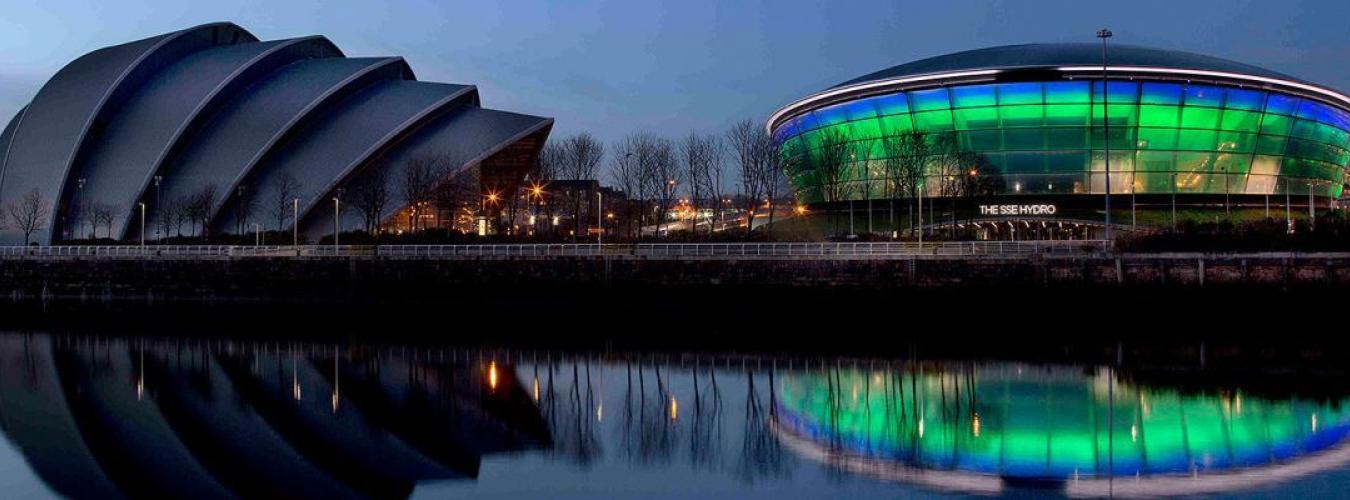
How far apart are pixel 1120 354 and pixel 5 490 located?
81.5 ft

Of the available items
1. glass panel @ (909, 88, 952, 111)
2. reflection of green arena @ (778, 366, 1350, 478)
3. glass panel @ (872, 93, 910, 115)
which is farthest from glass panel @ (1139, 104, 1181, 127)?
reflection of green arena @ (778, 366, 1350, 478)

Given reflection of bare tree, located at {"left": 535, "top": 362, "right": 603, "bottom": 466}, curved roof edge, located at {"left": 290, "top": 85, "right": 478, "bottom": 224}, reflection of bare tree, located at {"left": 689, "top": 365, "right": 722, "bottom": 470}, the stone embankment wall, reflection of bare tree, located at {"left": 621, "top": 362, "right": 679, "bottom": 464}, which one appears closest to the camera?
reflection of bare tree, located at {"left": 689, "top": 365, "right": 722, "bottom": 470}

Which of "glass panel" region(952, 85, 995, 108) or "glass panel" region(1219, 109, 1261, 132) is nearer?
"glass panel" region(952, 85, 995, 108)

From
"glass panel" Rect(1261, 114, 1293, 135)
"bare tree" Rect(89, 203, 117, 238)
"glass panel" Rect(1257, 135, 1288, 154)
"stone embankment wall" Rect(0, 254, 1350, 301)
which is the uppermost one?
"glass panel" Rect(1261, 114, 1293, 135)

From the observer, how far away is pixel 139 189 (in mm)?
75688

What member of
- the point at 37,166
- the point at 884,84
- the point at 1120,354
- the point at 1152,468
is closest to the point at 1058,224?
the point at 884,84

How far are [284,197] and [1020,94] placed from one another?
146 ft

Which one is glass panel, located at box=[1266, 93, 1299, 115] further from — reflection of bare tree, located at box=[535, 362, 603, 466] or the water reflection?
the water reflection

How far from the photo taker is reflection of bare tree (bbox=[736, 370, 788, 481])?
17062 mm

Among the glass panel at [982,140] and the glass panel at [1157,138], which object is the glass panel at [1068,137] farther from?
the glass panel at [1157,138]

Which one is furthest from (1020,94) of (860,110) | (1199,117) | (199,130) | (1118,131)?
(199,130)

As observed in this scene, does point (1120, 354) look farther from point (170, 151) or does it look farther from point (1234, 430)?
point (170, 151)

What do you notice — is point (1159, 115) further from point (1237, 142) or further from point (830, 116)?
point (830, 116)

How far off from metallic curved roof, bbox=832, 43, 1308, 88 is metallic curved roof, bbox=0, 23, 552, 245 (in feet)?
93.8
